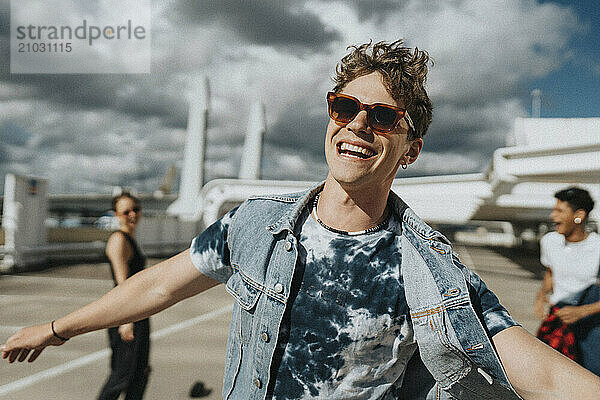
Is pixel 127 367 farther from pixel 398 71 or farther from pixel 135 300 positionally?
pixel 398 71

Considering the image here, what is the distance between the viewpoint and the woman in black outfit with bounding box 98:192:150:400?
3369 mm

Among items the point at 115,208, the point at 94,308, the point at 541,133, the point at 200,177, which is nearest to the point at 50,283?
the point at 115,208

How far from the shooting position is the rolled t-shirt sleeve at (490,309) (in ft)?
Answer: 4.43

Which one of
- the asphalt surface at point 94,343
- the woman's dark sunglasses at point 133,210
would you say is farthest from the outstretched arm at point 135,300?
the asphalt surface at point 94,343

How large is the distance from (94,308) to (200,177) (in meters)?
35.0

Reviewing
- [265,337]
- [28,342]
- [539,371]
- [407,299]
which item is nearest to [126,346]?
[28,342]

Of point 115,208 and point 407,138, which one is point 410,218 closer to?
point 407,138

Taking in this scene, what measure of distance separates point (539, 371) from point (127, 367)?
3.07 m

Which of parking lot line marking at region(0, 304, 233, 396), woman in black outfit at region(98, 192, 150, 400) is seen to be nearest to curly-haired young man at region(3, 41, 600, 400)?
woman in black outfit at region(98, 192, 150, 400)

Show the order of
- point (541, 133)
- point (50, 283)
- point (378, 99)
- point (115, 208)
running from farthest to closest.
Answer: point (541, 133)
point (50, 283)
point (115, 208)
point (378, 99)

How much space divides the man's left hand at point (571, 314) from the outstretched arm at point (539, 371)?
2503mm

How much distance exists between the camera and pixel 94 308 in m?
1.68

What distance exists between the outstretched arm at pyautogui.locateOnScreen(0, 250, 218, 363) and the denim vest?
183 millimetres

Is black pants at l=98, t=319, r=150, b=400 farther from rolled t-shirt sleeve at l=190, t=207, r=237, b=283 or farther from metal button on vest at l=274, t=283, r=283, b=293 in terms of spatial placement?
metal button on vest at l=274, t=283, r=283, b=293
